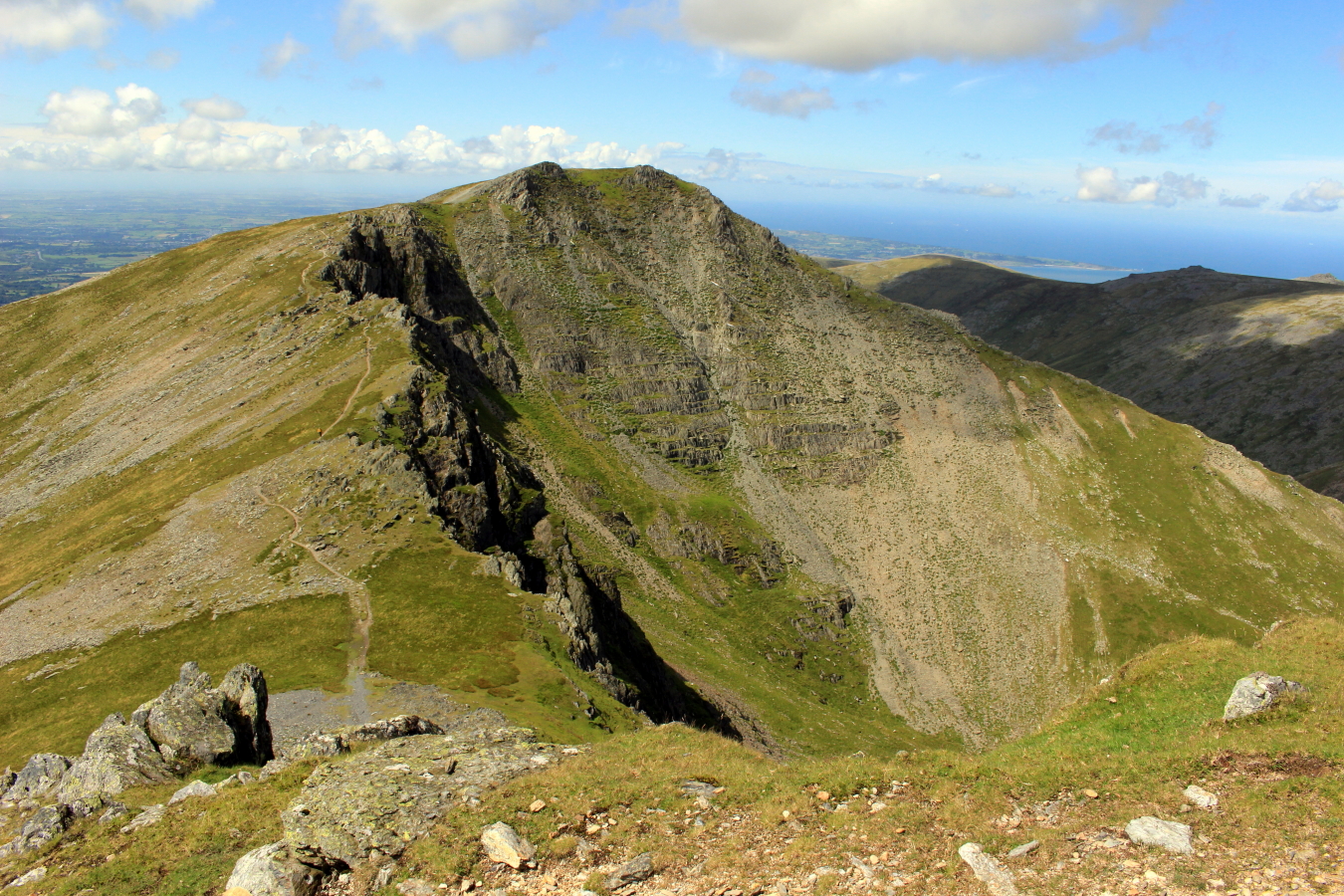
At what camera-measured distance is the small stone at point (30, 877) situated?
17109mm

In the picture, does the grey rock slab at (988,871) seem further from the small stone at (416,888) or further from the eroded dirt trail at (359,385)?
the eroded dirt trail at (359,385)

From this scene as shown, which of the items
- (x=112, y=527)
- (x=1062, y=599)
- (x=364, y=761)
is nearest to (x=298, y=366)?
(x=112, y=527)

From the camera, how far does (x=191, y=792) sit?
20.8 metres

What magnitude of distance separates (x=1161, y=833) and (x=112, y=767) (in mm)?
30623

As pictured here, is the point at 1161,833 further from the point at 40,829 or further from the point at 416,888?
the point at 40,829

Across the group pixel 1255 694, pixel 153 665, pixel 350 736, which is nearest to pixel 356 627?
pixel 153 665

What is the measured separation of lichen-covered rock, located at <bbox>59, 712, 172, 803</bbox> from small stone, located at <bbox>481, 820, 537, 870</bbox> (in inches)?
539

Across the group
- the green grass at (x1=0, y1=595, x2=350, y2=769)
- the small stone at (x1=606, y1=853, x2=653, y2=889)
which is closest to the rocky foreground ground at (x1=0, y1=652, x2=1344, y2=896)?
the small stone at (x1=606, y1=853, x2=653, y2=889)

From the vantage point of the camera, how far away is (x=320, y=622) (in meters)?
42.0

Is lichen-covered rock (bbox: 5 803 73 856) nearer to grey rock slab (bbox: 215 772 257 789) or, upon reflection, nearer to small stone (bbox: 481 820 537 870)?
grey rock slab (bbox: 215 772 257 789)

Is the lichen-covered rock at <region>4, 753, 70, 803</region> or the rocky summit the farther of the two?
the lichen-covered rock at <region>4, 753, 70, 803</region>

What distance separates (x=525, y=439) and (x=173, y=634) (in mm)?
73927

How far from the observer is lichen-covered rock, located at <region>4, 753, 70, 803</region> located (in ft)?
72.8

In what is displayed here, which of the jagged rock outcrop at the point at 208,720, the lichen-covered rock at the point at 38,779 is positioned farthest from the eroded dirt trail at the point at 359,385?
the lichen-covered rock at the point at 38,779
